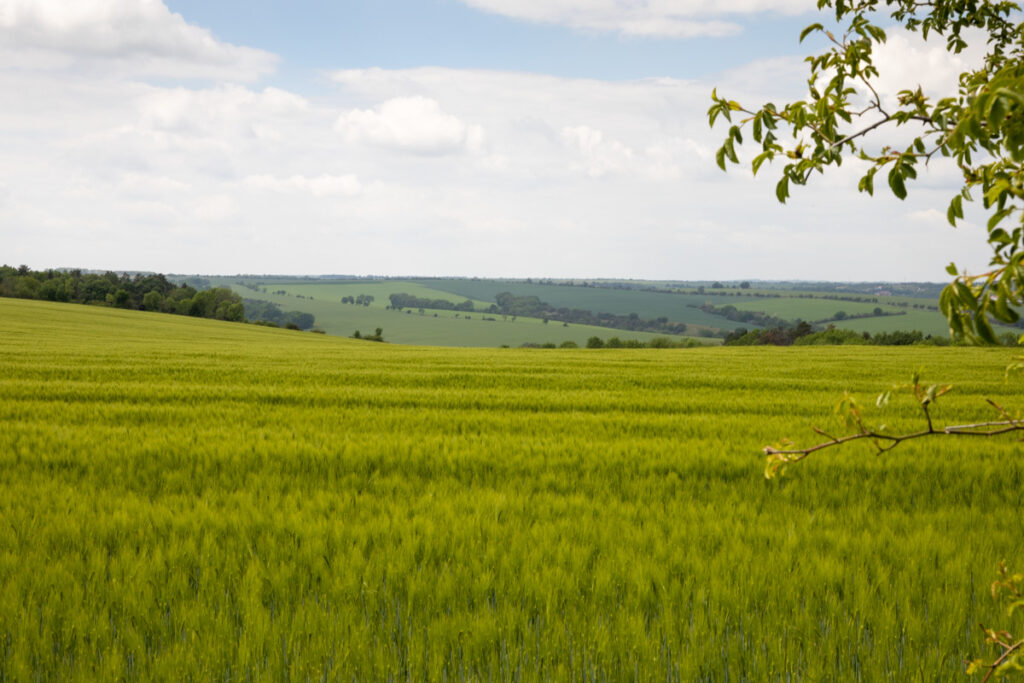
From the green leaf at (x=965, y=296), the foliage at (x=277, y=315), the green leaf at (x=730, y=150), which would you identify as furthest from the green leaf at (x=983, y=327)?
the foliage at (x=277, y=315)

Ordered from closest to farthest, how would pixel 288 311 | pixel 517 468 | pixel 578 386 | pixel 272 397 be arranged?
pixel 517 468 < pixel 272 397 < pixel 578 386 < pixel 288 311

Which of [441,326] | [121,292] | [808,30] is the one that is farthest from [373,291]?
[808,30]

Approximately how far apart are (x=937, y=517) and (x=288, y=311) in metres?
117

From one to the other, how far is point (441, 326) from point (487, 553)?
96890 mm

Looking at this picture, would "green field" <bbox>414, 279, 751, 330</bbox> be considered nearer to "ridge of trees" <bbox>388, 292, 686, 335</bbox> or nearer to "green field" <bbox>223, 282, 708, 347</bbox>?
"ridge of trees" <bbox>388, 292, 686, 335</bbox>

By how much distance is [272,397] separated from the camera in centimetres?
1211

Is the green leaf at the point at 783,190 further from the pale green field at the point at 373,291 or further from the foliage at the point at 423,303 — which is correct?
the pale green field at the point at 373,291

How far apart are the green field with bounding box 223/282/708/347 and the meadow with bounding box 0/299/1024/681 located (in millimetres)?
73082

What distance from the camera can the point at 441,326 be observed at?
100 m

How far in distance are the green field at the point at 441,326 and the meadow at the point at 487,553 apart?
2877 inches

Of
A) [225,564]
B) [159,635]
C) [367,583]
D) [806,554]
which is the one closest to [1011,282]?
[806,554]

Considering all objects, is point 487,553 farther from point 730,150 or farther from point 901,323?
point 901,323

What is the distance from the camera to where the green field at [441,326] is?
86.6m

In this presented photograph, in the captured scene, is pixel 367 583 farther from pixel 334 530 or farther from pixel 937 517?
pixel 937 517
